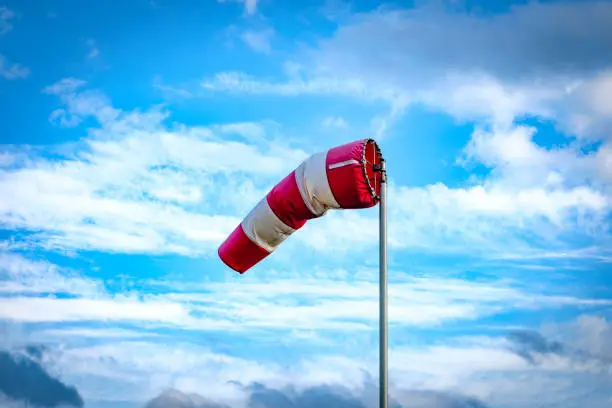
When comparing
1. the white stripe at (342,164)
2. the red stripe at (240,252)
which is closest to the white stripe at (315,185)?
the white stripe at (342,164)

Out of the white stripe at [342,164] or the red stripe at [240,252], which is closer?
the white stripe at [342,164]

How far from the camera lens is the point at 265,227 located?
888 centimetres

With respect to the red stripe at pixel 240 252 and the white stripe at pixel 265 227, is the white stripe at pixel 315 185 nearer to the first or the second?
the white stripe at pixel 265 227

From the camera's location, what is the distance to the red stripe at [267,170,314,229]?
27.6 feet

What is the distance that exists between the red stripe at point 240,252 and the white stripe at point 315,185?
1215 mm

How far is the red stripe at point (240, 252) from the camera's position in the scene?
916 cm

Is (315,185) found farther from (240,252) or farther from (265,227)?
(240,252)

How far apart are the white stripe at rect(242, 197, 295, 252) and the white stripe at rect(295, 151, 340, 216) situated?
645 mm

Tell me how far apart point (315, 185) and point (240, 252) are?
179 centimetres

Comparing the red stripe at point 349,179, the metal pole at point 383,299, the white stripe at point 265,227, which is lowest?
the metal pole at point 383,299

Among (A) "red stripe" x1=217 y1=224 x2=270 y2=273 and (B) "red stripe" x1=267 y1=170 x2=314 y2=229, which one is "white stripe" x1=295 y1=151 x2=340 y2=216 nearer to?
(B) "red stripe" x1=267 y1=170 x2=314 y2=229

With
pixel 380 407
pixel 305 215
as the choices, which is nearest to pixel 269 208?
pixel 305 215

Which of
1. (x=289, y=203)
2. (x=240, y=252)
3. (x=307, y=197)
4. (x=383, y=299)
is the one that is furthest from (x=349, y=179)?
(x=240, y=252)

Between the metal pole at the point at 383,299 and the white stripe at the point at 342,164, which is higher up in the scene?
the white stripe at the point at 342,164
